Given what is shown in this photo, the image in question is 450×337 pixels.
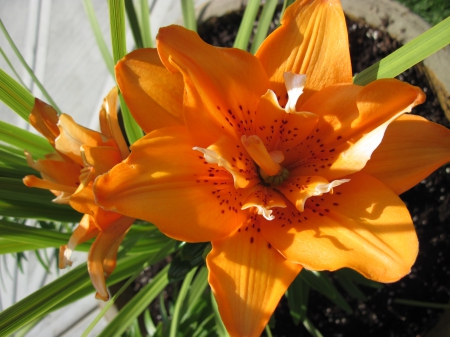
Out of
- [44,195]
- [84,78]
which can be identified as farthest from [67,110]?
[44,195]

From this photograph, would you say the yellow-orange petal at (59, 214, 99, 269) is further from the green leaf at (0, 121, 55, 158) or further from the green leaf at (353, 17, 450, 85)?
the green leaf at (353, 17, 450, 85)

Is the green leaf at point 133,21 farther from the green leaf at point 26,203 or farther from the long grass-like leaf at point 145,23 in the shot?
the green leaf at point 26,203

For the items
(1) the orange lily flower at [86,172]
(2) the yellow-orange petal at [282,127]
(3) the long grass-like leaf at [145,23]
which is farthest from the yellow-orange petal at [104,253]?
(3) the long grass-like leaf at [145,23]

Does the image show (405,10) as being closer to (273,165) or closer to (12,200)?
(273,165)

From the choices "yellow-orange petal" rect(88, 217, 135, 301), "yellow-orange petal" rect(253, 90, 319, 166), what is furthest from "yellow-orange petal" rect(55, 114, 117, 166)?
"yellow-orange petal" rect(253, 90, 319, 166)

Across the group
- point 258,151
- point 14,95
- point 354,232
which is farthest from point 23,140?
point 354,232
